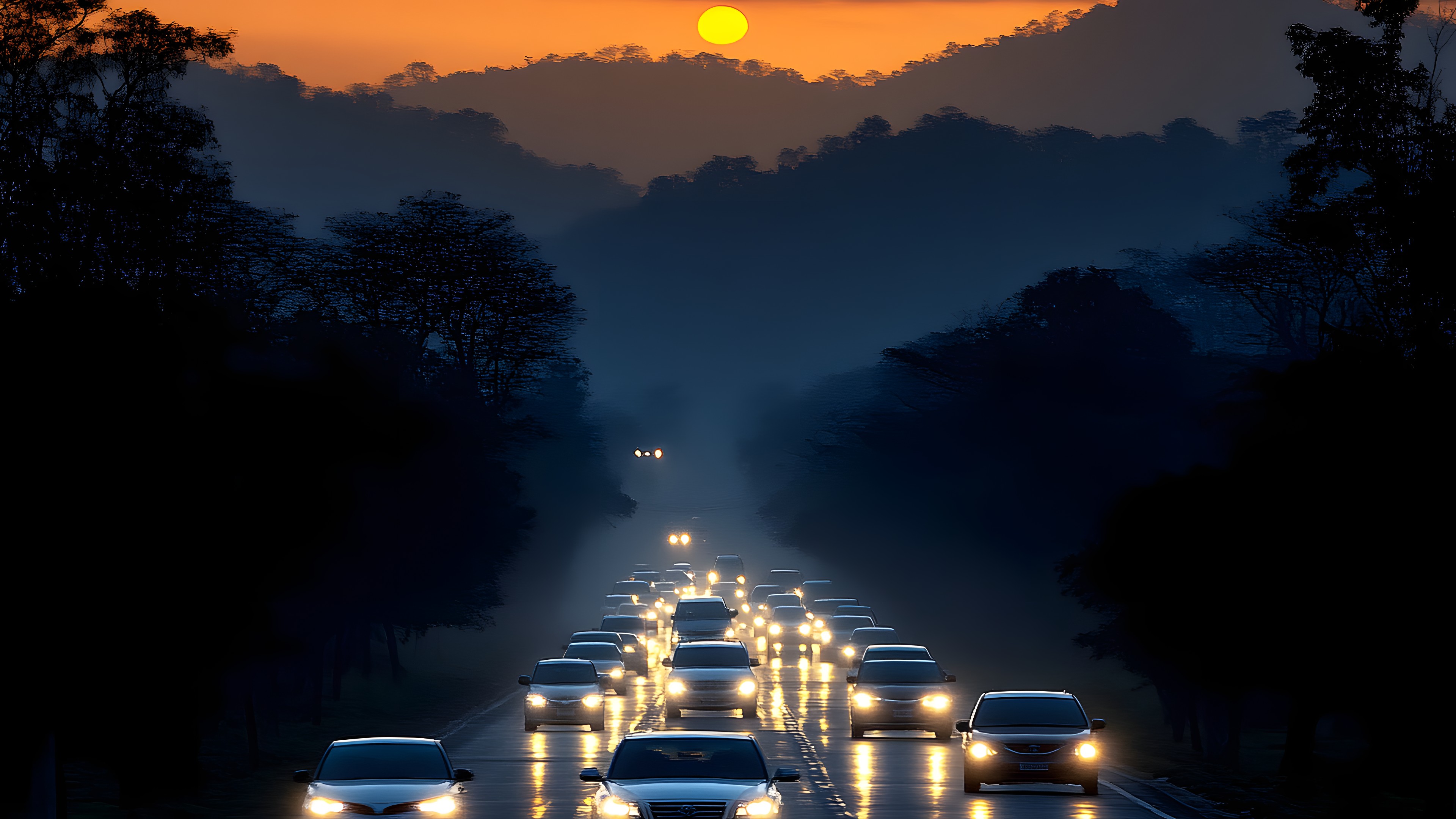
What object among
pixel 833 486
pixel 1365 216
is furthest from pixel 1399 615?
pixel 833 486

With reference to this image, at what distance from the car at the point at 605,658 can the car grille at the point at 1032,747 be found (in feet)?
87.2

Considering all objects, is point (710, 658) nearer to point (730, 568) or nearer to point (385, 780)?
point (385, 780)

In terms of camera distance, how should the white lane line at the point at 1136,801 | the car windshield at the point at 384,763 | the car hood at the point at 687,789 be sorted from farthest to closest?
the white lane line at the point at 1136,801 < the car windshield at the point at 384,763 < the car hood at the point at 687,789

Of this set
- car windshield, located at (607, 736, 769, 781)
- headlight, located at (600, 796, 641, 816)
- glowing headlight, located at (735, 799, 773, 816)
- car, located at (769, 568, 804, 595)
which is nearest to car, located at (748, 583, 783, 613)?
car, located at (769, 568, 804, 595)

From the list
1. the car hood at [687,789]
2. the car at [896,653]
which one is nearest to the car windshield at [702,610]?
the car at [896,653]

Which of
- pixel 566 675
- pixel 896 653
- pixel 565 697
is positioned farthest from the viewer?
pixel 566 675

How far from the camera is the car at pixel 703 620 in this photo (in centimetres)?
7200

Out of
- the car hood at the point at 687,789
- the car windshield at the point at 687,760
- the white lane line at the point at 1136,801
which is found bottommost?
the white lane line at the point at 1136,801

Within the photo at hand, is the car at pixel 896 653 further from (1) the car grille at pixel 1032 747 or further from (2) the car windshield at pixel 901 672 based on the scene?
(1) the car grille at pixel 1032 747

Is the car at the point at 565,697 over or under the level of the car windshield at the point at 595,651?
under

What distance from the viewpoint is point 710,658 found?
156ft

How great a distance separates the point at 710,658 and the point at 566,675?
3851 millimetres

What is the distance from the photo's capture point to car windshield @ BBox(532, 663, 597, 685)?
4509 cm

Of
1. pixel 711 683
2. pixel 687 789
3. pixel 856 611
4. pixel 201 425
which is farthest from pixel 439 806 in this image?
pixel 856 611
